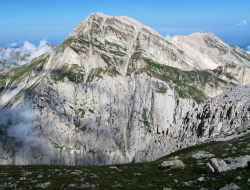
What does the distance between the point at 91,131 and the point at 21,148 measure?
204 feet

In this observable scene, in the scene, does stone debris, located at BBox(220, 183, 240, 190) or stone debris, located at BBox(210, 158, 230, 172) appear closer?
stone debris, located at BBox(220, 183, 240, 190)

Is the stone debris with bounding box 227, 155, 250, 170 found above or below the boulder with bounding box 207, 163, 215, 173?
above

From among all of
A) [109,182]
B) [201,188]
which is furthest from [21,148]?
[201,188]

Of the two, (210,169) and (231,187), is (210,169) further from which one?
(231,187)

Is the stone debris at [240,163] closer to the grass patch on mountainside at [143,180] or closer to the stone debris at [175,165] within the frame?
the grass patch on mountainside at [143,180]

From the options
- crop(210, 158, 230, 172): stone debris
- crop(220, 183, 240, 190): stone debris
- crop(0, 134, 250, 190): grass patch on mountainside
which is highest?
crop(210, 158, 230, 172): stone debris

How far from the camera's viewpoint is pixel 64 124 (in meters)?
191

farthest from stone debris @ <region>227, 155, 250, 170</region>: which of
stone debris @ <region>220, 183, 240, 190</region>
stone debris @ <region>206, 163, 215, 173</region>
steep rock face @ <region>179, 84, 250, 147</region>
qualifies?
steep rock face @ <region>179, 84, 250, 147</region>

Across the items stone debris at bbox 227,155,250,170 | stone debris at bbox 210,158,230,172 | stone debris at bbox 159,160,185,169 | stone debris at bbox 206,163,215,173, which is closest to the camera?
stone debris at bbox 210,158,230,172

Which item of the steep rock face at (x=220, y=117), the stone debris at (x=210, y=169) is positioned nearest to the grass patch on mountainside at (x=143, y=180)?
the stone debris at (x=210, y=169)

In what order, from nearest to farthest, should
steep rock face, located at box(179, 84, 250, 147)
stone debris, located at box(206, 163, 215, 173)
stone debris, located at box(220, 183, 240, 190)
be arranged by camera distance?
stone debris, located at box(220, 183, 240, 190), stone debris, located at box(206, 163, 215, 173), steep rock face, located at box(179, 84, 250, 147)

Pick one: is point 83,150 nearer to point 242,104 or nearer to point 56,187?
point 242,104

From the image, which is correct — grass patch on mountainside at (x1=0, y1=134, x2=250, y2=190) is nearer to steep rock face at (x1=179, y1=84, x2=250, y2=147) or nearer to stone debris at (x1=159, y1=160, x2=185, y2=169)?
stone debris at (x1=159, y1=160, x2=185, y2=169)

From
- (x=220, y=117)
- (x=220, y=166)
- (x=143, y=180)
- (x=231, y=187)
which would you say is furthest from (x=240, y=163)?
(x=220, y=117)
